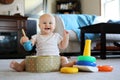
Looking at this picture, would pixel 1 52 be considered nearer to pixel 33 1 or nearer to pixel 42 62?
pixel 33 1

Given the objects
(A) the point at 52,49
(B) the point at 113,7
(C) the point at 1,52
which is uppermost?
(B) the point at 113,7

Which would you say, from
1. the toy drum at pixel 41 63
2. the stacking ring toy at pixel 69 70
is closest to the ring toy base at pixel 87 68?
the stacking ring toy at pixel 69 70

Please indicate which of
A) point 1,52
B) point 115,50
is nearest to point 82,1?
point 115,50

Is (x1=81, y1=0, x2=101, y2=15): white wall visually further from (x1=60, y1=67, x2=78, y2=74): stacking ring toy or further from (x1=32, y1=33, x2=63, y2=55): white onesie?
(x1=60, y1=67, x2=78, y2=74): stacking ring toy

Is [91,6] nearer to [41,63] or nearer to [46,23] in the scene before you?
[46,23]

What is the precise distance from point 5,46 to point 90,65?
2766 mm

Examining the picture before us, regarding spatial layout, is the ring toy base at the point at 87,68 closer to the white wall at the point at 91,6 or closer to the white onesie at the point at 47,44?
the white onesie at the point at 47,44

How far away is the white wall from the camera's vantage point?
17.5 ft

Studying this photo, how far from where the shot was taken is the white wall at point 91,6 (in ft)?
17.5

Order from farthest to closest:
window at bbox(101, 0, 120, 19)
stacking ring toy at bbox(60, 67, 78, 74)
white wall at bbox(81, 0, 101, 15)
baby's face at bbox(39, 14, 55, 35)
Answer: white wall at bbox(81, 0, 101, 15), window at bbox(101, 0, 120, 19), baby's face at bbox(39, 14, 55, 35), stacking ring toy at bbox(60, 67, 78, 74)

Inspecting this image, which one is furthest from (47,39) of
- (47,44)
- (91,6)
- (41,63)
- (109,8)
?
(91,6)

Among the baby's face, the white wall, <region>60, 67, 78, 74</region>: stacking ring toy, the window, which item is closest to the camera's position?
<region>60, 67, 78, 74</region>: stacking ring toy

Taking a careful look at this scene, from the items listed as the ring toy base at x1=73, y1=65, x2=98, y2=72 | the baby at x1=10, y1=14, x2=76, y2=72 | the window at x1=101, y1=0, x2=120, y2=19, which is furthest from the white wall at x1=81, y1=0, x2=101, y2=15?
the ring toy base at x1=73, y1=65, x2=98, y2=72

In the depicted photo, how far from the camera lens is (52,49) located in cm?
153
